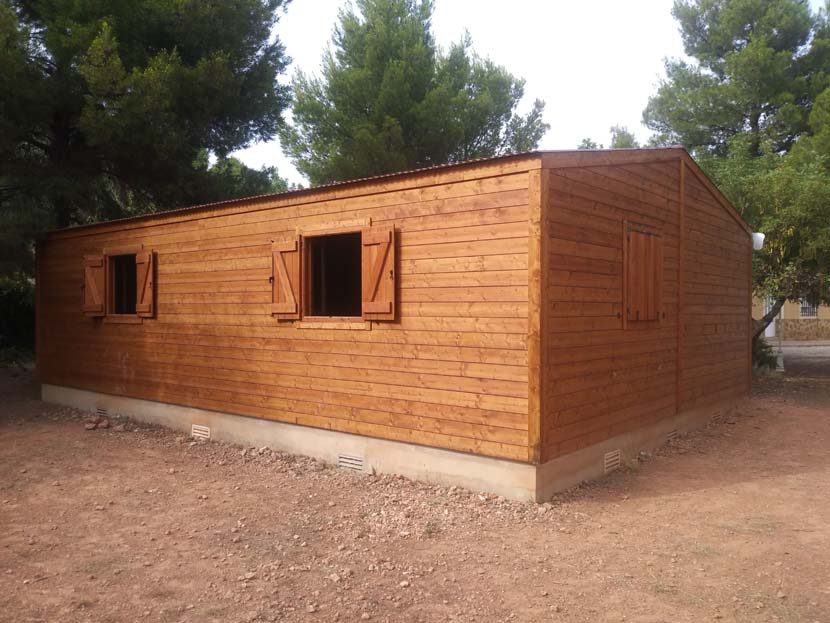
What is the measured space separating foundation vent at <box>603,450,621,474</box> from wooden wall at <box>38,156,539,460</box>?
133 cm

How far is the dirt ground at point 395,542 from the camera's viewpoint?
3711 millimetres

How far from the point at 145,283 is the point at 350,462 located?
411 centimetres

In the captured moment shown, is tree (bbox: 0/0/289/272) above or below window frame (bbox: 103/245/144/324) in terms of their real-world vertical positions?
above

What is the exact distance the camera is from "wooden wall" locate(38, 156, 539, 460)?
18.2 ft

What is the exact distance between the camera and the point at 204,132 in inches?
511

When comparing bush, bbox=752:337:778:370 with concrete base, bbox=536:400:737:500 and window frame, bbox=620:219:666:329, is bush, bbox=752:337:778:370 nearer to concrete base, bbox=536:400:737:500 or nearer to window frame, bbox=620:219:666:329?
concrete base, bbox=536:400:737:500

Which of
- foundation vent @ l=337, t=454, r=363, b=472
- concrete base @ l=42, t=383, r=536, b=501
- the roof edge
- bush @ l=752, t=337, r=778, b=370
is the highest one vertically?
the roof edge

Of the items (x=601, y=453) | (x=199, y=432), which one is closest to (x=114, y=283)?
(x=199, y=432)

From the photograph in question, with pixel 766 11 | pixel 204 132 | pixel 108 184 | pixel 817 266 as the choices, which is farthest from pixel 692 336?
pixel 766 11

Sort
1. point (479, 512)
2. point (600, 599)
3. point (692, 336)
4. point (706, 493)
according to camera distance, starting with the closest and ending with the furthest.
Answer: point (600, 599), point (479, 512), point (706, 493), point (692, 336)

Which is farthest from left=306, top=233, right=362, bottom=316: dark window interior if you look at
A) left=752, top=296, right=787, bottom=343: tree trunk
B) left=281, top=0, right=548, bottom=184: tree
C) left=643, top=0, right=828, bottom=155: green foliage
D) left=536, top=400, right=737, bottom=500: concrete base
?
left=643, top=0, right=828, bottom=155: green foliage

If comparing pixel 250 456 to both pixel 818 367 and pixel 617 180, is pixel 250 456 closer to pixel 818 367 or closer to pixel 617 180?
pixel 617 180

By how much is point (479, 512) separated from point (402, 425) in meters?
1.22

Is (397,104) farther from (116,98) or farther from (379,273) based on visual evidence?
(379,273)
